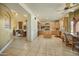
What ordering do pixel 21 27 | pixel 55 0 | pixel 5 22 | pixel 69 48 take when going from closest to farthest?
pixel 55 0, pixel 5 22, pixel 69 48, pixel 21 27

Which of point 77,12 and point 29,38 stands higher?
point 77,12

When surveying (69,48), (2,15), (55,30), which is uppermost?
(2,15)

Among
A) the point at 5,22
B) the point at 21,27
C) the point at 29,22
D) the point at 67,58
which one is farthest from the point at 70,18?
the point at 21,27

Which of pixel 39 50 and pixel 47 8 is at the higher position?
pixel 47 8

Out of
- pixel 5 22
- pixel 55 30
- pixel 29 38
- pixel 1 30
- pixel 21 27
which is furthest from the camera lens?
pixel 21 27

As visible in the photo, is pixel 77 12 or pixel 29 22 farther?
pixel 29 22

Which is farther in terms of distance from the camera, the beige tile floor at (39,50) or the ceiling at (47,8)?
the ceiling at (47,8)

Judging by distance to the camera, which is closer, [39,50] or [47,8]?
[39,50]

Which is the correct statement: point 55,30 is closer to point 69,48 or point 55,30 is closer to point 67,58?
point 69,48

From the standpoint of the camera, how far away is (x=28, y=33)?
838 centimetres

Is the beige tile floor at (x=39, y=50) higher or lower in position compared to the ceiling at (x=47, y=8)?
lower

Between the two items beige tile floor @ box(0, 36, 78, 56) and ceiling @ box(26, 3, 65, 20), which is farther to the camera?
ceiling @ box(26, 3, 65, 20)

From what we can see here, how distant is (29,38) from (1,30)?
3.77 metres

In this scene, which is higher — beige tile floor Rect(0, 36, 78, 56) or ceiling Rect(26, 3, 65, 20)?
ceiling Rect(26, 3, 65, 20)
